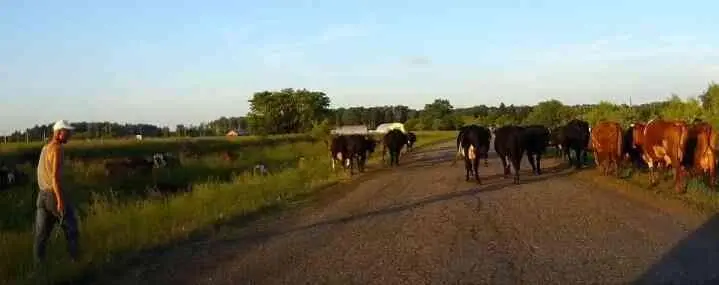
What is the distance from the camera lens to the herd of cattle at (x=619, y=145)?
1697 centimetres

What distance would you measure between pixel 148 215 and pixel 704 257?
11.3 metres

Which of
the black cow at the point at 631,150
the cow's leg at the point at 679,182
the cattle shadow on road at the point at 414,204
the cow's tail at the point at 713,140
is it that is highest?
the cow's tail at the point at 713,140

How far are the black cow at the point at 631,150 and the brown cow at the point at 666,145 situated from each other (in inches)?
72.5

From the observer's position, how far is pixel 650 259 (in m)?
9.23

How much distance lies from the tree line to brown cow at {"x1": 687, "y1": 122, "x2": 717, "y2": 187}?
21.2ft

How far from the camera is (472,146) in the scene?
21453 mm

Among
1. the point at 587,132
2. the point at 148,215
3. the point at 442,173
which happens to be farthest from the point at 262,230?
the point at 587,132

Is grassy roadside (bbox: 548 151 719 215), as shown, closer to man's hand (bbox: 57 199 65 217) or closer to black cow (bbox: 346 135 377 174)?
black cow (bbox: 346 135 377 174)

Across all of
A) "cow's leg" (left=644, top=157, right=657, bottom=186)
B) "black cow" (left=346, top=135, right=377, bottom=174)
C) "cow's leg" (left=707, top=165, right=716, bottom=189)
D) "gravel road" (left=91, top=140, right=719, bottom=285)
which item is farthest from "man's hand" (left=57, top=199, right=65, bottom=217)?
"black cow" (left=346, top=135, right=377, bottom=174)

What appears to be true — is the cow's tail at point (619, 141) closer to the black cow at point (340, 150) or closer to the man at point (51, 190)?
the black cow at point (340, 150)

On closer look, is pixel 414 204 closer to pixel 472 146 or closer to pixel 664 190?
pixel 472 146

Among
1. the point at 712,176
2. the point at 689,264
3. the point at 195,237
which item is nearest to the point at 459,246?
the point at 689,264

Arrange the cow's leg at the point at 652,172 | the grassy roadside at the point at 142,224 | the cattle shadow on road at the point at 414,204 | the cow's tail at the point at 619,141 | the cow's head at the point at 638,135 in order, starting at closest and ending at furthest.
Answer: the grassy roadside at the point at 142,224
the cattle shadow on road at the point at 414,204
the cow's leg at the point at 652,172
the cow's head at the point at 638,135
the cow's tail at the point at 619,141

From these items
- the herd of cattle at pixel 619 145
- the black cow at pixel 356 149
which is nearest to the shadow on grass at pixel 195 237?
the herd of cattle at pixel 619 145
